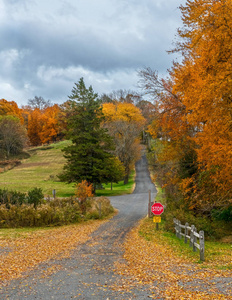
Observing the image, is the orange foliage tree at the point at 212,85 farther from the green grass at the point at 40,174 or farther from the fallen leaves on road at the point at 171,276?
the green grass at the point at 40,174

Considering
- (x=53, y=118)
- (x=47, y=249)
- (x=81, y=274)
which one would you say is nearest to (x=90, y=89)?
(x=47, y=249)

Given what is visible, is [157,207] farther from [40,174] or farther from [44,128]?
[44,128]

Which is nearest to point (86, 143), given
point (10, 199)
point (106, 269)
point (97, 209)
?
point (97, 209)

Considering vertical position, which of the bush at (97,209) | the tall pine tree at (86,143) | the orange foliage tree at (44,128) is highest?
the orange foliage tree at (44,128)

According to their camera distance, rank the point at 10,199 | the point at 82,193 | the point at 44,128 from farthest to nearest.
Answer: the point at 44,128, the point at 82,193, the point at 10,199

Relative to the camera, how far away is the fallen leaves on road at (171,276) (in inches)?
256

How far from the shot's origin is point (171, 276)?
26.1ft

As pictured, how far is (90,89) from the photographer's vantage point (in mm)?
36000

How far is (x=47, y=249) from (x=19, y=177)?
1576 inches

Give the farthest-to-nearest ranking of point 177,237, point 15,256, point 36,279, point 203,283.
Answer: point 177,237 → point 15,256 → point 36,279 → point 203,283

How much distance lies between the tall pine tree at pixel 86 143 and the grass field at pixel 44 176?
244 cm

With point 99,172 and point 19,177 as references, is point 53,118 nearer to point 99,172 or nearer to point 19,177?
point 19,177

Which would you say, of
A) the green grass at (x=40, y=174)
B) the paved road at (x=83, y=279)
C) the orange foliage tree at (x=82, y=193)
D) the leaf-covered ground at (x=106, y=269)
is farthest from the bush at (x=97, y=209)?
the green grass at (x=40, y=174)

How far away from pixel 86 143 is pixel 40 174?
22754 mm
